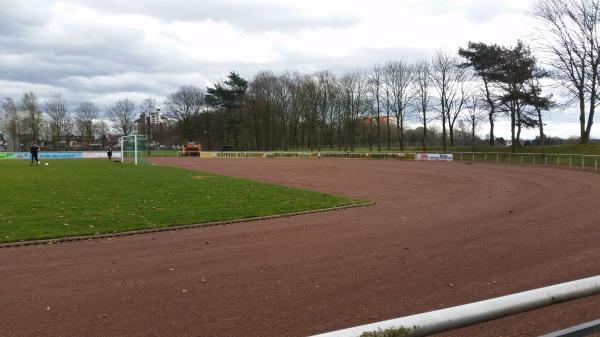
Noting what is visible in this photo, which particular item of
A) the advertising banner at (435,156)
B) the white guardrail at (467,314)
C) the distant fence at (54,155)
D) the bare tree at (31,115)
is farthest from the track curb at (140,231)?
the bare tree at (31,115)

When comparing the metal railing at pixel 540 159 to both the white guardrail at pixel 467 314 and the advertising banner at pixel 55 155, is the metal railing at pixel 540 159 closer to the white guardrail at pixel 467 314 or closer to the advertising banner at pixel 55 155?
the white guardrail at pixel 467 314

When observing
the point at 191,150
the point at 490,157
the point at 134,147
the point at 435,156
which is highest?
the point at 134,147

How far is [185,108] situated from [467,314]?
103 metres

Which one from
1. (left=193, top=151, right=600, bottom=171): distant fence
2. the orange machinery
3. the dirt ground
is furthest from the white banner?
the dirt ground

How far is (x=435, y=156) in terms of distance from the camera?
53.5 m

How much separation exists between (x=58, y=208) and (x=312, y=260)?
924 cm

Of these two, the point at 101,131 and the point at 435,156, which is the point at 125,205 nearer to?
the point at 435,156

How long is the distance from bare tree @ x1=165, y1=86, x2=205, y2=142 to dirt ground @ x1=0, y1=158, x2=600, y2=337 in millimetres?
90970

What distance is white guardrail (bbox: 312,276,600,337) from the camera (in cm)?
251

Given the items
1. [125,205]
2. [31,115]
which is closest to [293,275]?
[125,205]

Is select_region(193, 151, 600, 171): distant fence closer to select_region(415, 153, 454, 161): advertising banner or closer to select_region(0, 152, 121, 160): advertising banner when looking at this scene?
select_region(415, 153, 454, 161): advertising banner

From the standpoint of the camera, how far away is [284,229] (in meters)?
11.5

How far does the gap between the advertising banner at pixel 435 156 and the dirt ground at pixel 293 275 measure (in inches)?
1592

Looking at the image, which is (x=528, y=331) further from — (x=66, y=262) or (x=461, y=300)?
(x=66, y=262)
